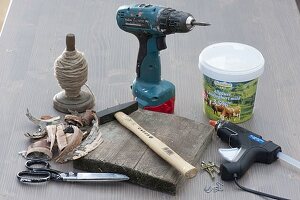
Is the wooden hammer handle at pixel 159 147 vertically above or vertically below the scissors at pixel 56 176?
above

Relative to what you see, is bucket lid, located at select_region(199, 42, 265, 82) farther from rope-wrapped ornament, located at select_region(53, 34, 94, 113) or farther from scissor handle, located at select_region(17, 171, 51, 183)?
scissor handle, located at select_region(17, 171, 51, 183)

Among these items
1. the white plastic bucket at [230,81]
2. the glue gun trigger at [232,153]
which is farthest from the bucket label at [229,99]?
the glue gun trigger at [232,153]

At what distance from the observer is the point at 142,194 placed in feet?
3.04

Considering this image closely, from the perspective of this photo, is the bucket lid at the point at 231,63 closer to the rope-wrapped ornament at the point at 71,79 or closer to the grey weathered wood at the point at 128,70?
the grey weathered wood at the point at 128,70

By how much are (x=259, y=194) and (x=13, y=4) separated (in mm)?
900

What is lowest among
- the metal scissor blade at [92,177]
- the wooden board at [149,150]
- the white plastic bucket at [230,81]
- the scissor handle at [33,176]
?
the scissor handle at [33,176]

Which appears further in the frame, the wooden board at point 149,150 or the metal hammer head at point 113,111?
the metal hammer head at point 113,111

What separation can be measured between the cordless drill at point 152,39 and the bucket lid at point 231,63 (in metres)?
0.09

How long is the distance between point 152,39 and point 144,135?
193 mm

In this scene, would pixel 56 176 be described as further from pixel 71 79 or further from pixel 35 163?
pixel 71 79

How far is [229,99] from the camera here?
107 centimetres

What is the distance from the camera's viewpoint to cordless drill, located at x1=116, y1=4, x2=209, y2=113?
1028 mm

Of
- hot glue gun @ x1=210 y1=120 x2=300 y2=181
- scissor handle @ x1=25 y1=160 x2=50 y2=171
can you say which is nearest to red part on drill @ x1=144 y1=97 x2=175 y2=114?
hot glue gun @ x1=210 y1=120 x2=300 y2=181

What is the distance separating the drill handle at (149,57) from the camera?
1.08 meters
